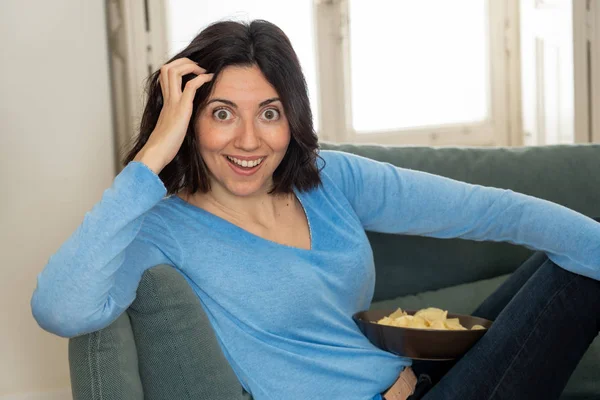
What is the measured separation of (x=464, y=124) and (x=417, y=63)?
0.38m

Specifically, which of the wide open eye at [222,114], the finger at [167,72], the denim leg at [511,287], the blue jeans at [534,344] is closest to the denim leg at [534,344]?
the blue jeans at [534,344]

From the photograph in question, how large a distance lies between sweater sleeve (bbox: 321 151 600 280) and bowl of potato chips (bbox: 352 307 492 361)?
0.62 feet

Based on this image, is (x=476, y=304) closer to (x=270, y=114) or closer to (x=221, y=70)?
(x=270, y=114)

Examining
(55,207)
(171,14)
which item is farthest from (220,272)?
(171,14)

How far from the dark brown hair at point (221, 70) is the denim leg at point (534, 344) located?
0.52 metres

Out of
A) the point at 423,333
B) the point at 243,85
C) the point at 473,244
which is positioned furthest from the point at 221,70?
the point at 473,244

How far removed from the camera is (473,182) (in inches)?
80.6

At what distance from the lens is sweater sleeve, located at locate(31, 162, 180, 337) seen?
1.23 m

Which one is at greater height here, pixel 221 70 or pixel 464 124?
pixel 221 70

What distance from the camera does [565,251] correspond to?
152 cm

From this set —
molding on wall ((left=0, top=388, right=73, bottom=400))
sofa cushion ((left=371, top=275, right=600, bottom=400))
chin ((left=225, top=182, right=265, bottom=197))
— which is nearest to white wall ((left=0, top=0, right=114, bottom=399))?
molding on wall ((left=0, top=388, right=73, bottom=400))

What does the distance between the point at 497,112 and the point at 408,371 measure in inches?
99.0

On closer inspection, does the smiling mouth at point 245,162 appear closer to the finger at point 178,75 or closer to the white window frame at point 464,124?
the finger at point 178,75

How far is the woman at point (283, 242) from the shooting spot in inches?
56.1
